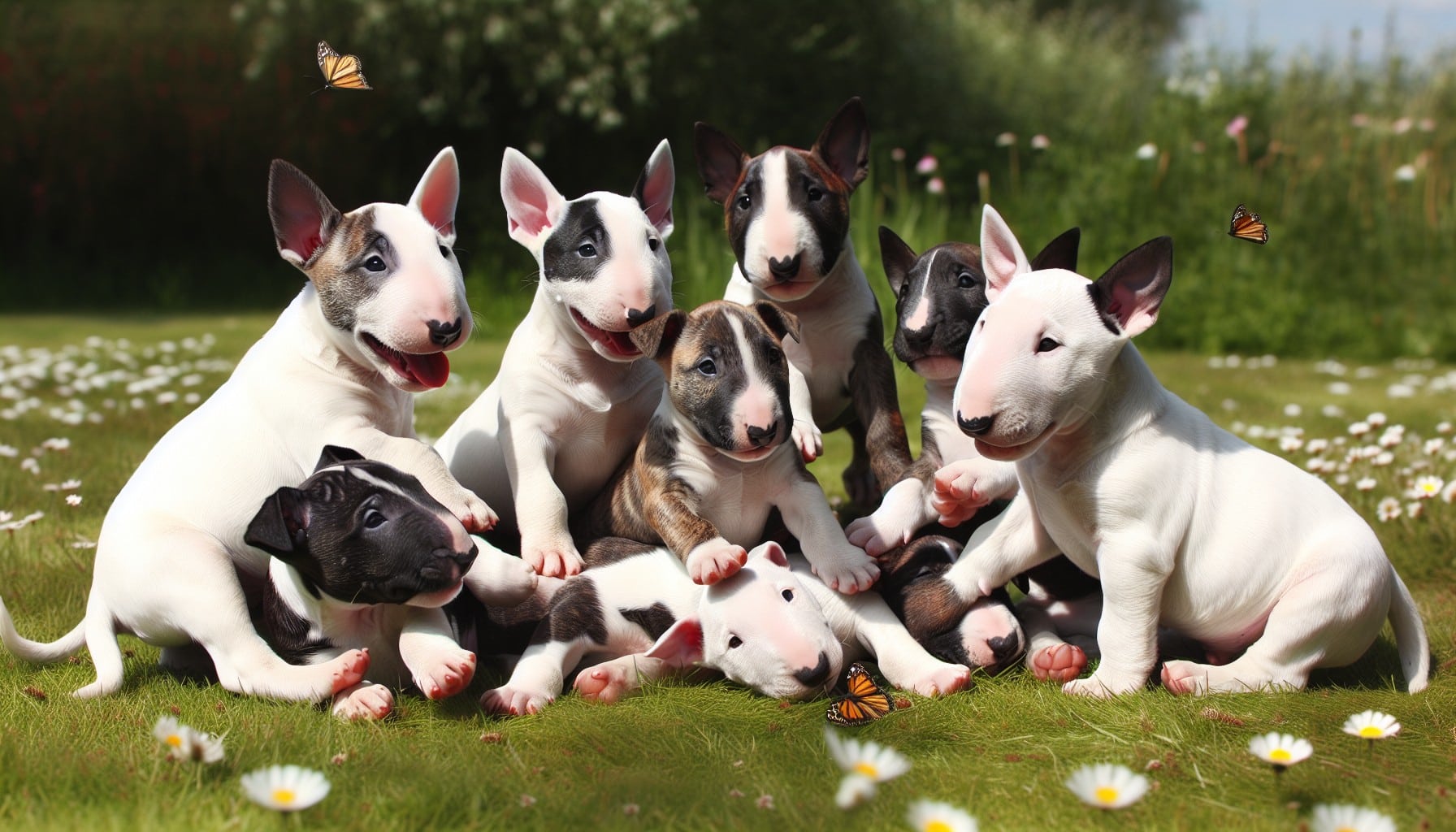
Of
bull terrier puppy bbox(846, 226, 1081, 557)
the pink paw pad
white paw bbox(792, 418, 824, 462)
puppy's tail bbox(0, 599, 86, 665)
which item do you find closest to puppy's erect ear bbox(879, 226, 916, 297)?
bull terrier puppy bbox(846, 226, 1081, 557)

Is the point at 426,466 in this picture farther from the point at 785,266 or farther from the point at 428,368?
the point at 785,266

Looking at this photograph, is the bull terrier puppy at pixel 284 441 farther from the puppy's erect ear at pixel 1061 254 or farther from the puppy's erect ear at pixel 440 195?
the puppy's erect ear at pixel 1061 254

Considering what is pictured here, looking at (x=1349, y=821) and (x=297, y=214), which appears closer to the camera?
(x=1349, y=821)

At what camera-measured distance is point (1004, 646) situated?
3.99 m

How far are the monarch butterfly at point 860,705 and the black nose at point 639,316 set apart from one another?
135 centimetres

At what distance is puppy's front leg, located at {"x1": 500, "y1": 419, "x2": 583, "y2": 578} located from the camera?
165 inches

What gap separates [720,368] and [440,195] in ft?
3.99

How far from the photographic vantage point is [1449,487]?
4.99 metres

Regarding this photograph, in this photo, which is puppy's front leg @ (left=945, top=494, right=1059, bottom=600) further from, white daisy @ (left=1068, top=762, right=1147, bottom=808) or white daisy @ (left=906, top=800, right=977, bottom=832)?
white daisy @ (left=906, top=800, right=977, bottom=832)

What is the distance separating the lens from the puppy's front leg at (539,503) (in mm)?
4184

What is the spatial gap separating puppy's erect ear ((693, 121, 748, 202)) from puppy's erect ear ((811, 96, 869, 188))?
303 millimetres

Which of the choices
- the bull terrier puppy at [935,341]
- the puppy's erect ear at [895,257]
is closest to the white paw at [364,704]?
the bull terrier puppy at [935,341]

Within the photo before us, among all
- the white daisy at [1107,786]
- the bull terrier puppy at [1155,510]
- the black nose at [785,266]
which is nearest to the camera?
the white daisy at [1107,786]

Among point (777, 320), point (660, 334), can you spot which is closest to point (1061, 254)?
point (777, 320)
